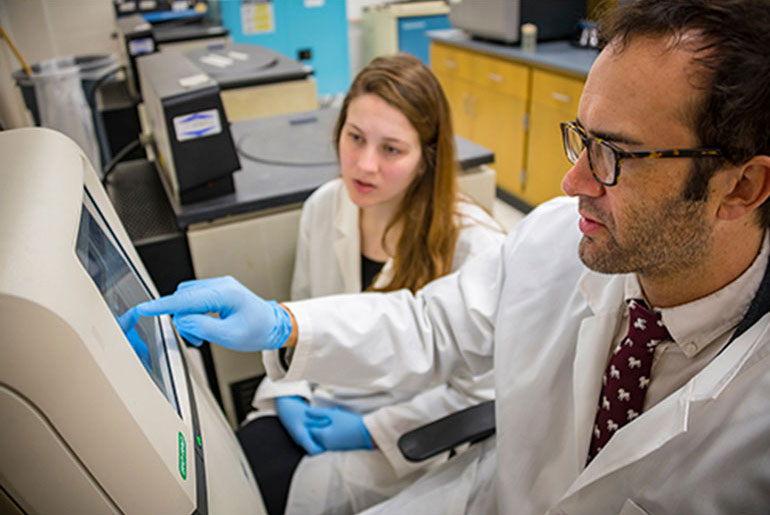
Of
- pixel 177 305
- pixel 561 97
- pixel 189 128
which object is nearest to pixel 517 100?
pixel 561 97

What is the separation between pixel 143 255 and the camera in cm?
143

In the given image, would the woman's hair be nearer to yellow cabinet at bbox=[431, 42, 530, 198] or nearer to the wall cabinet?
the wall cabinet

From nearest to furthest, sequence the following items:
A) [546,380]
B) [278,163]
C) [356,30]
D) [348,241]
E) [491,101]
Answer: [546,380], [348,241], [278,163], [491,101], [356,30]

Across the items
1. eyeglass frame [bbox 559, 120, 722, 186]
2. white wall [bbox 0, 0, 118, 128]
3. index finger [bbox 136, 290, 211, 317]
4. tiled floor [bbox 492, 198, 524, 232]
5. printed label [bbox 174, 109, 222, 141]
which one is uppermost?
white wall [bbox 0, 0, 118, 128]

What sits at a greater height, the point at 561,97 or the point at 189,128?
the point at 189,128

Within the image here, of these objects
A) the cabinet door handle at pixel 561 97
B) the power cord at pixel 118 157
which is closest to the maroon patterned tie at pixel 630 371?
the power cord at pixel 118 157

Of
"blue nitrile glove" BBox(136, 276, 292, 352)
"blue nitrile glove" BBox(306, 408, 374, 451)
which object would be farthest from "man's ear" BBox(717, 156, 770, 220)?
"blue nitrile glove" BBox(306, 408, 374, 451)

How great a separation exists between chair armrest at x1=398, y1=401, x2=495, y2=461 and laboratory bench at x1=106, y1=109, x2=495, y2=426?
68 centimetres

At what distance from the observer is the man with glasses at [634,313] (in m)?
0.67

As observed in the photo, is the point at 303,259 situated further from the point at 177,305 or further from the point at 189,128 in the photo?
the point at 177,305

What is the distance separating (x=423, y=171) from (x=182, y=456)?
101 centimetres

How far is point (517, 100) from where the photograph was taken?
3.14 metres

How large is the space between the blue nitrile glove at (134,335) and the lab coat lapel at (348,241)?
89 cm

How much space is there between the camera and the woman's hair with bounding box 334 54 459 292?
1.30 metres
